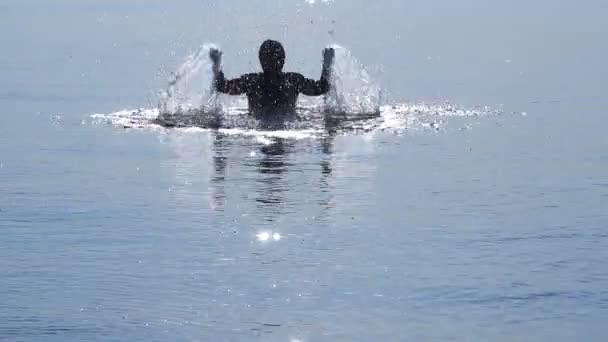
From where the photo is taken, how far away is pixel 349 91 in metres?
25.0

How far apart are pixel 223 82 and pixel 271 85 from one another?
64cm

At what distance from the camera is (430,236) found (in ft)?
43.7

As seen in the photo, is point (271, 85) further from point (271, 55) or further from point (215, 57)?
point (215, 57)

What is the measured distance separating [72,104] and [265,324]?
15.5 m

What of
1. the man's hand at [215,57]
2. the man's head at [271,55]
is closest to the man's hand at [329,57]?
the man's head at [271,55]

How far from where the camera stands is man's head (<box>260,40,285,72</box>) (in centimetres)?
2366

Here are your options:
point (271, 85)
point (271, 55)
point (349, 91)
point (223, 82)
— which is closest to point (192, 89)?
point (223, 82)

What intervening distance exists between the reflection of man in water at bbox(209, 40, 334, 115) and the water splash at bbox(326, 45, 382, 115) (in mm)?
321

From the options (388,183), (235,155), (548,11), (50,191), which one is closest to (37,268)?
(50,191)

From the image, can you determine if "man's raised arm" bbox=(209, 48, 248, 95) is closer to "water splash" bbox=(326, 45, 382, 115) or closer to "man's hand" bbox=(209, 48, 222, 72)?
"man's hand" bbox=(209, 48, 222, 72)

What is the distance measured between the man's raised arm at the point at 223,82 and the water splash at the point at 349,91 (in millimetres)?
1198

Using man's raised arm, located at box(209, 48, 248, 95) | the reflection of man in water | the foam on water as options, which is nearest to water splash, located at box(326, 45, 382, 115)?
the foam on water

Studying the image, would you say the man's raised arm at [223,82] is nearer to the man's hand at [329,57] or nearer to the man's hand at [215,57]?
the man's hand at [215,57]

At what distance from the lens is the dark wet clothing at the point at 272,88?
2378 centimetres
